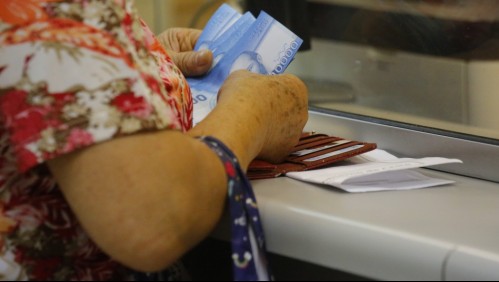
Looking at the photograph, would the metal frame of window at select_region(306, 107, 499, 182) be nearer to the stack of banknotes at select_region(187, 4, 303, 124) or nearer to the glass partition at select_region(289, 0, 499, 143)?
the glass partition at select_region(289, 0, 499, 143)

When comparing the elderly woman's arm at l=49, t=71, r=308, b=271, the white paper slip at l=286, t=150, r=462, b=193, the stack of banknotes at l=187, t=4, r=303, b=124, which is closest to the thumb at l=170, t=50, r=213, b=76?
the stack of banknotes at l=187, t=4, r=303, b=124

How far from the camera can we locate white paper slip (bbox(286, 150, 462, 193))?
0.83 m

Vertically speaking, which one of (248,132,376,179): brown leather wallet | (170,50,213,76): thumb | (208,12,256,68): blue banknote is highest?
(208,12,256,68): blue banknote

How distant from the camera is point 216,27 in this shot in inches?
43.7

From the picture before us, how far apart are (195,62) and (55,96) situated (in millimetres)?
425

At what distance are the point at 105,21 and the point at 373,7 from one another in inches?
25.1

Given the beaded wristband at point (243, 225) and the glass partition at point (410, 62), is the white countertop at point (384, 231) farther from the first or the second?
the glass partition at point (410, 62)

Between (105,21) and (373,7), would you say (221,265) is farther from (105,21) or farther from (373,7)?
(373,7)

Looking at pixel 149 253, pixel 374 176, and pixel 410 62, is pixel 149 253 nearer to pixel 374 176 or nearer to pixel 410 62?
pixel 374 176

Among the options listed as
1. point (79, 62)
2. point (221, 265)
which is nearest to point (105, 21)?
point (79, 62)

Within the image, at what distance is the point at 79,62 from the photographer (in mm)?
642

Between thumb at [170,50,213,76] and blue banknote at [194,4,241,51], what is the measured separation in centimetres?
5

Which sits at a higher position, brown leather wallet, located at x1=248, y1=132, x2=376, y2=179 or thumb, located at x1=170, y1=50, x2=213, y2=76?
thumb, located at x1=170, y1=50, x2=213, y2=76

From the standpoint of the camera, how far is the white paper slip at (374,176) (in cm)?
83
